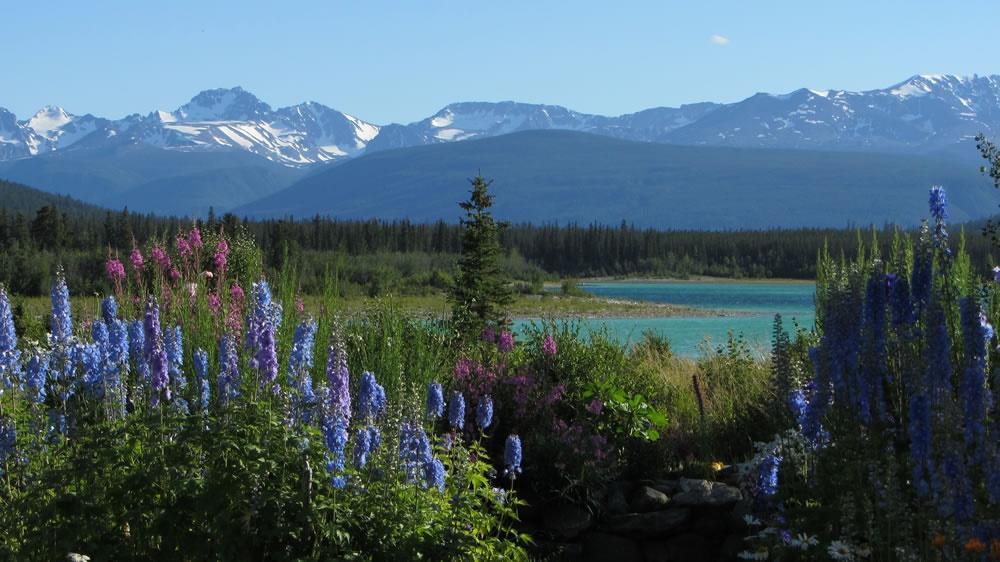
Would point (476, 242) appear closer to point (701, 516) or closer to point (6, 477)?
point (701, 516)

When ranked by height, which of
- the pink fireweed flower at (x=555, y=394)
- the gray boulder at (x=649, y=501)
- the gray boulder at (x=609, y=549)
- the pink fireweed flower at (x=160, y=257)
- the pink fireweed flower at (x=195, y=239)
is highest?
the pink fireweed flower at (x=195, y=239)

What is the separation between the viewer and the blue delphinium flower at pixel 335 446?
5.84 metres

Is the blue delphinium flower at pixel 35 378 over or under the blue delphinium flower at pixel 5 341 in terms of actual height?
under

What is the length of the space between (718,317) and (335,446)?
54512 millimetres

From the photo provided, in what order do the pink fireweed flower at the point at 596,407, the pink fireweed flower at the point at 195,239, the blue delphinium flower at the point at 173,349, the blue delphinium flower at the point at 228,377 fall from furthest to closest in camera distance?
1. the pink fireweed flower at the point at 195,239
2. the pink fireweed flower at the point at 596,407
3. the blue delphinium flower at the point at 173,349
4. the blue delphinium flower at the point at 228,377

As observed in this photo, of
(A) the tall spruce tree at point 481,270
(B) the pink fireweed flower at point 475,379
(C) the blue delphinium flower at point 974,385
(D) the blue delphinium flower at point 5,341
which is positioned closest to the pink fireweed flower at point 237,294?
(B) the pink fireweed flower at point 475,379

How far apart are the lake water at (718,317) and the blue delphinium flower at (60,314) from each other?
10923 mm

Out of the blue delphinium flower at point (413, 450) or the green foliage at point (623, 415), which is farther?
the green foliage at point (623, 415)

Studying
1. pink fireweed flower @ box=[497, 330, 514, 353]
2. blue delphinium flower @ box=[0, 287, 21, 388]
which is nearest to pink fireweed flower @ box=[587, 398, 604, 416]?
pink fireweed flower @ box=[497, 330, 514, 353]

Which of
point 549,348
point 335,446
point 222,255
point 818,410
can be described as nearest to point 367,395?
point 335,446

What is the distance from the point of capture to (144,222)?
13025 cm

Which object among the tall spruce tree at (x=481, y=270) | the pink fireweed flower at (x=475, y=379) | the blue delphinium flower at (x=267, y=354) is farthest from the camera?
the tall spruce tree at (x=481, y=270)

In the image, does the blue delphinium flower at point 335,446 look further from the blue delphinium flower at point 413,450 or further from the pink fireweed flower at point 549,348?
the pink fireweed flower at point 549,348

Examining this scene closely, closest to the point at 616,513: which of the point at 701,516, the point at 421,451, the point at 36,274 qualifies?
the point at 701,516
